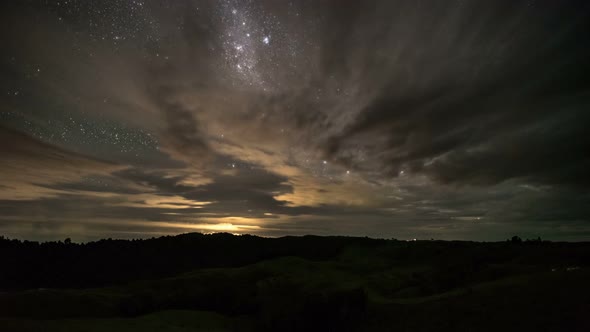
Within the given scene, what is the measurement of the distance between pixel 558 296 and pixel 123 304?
21.3 m

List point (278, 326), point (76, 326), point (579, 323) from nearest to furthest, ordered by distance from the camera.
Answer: point (579, 323), point (76, 326), point (278, 326)

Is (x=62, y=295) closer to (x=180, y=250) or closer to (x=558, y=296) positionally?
(x=558, y=296)

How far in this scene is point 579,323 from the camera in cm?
1009

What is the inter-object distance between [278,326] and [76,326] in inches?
337

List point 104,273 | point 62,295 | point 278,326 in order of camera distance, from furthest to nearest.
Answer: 1. point 104,273
2. point 62,295
3. point 278,326

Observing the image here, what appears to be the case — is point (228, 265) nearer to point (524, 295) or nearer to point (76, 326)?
point (76, 326)

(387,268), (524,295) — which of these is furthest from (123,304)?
(387,268)

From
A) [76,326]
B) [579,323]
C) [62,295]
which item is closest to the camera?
[579,323]

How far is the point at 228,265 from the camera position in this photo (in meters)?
51.1

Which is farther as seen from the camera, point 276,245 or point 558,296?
point 276,245

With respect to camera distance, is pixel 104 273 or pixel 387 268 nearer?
pixel 387 268

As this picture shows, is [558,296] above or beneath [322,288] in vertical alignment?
above

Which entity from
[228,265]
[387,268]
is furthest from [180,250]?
[387,268]

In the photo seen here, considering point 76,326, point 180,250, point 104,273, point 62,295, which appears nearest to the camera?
point 76,326
